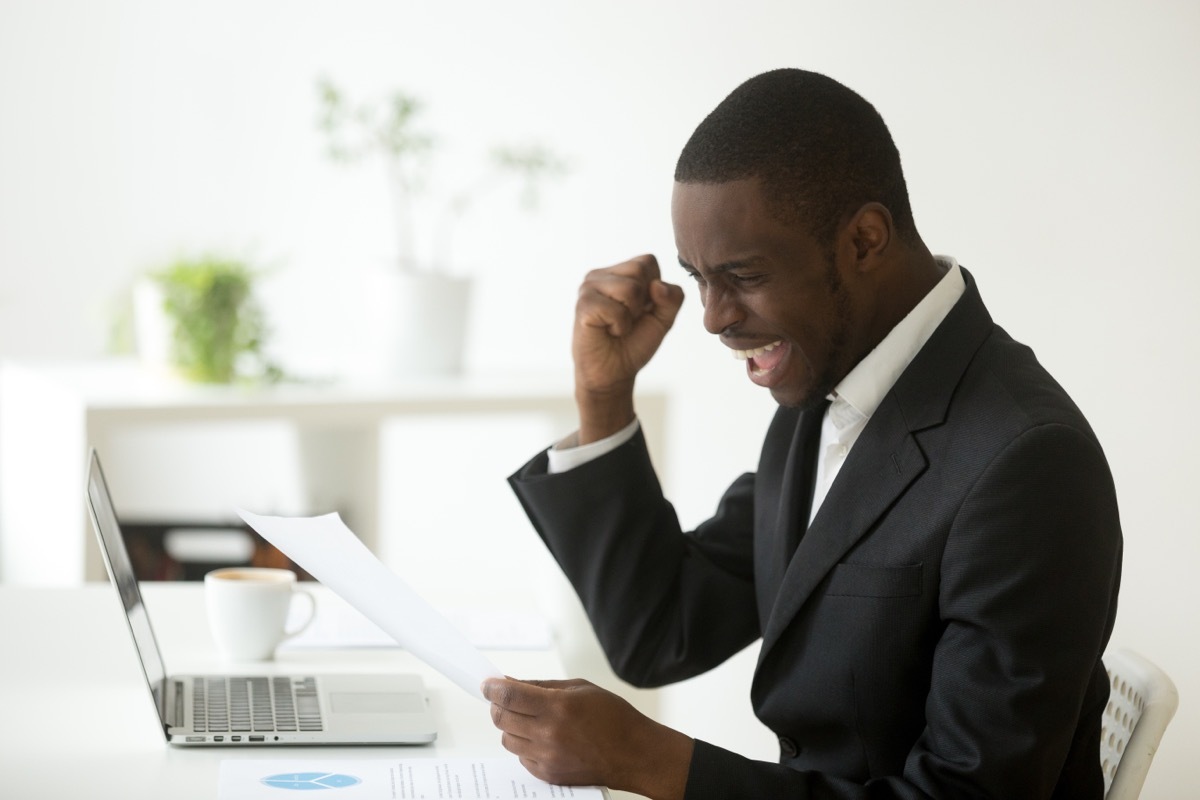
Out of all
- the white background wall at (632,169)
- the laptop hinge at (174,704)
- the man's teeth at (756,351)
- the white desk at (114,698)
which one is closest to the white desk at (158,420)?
the white background wall at (632,169)

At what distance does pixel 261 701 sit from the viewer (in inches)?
46.7

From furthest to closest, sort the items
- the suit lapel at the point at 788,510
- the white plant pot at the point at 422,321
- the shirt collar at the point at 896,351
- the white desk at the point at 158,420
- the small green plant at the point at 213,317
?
the white plant pot at the point at 422,321 → the small green plant at the point at 213,317 → the white desk at the point at 158,420 → the suit lapel at the point at 788,510 → the shirt collar at the point at 896,351

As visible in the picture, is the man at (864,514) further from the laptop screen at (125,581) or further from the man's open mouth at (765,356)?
the laptop screen at (125,581)

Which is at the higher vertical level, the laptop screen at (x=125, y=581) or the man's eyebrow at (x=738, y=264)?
the man's eyebrow at (x=738, y=264)

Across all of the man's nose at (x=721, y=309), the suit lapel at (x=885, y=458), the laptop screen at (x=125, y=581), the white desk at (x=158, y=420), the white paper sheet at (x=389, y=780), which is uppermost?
the man's nose at (x=721, y=309)

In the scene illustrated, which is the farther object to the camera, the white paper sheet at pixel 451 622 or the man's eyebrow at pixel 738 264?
the white paper sheet at pixel 451 622

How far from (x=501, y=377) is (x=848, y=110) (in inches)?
63.2

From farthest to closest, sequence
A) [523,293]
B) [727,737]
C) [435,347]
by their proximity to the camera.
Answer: [523,293] → [727,737] → [435,347]

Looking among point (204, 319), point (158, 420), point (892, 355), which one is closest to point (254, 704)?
point (892, 355)

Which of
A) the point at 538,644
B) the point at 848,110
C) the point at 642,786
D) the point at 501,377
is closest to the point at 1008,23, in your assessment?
the point at 501,377

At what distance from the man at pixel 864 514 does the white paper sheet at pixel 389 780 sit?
28mm

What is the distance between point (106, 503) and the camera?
1.23 m

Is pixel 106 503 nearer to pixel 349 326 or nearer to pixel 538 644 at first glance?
pixel 538 644

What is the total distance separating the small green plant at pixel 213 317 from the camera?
93.7 inches
